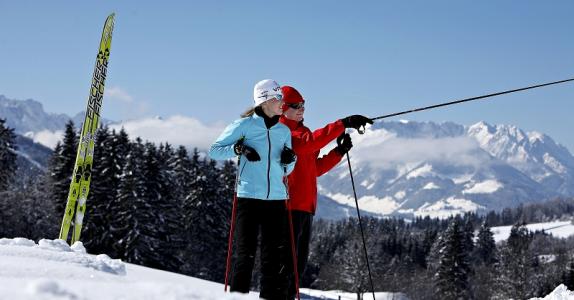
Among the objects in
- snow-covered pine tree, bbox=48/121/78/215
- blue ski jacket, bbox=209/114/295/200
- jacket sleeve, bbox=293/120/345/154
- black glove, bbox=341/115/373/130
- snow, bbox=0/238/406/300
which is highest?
snow-covered pine tree, bbox=48/121/78/215

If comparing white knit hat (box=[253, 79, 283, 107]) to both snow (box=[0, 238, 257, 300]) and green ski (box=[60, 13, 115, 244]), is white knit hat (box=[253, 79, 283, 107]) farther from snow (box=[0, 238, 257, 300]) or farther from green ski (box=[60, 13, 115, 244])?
green ski (box=[60, 13, 115, 244])

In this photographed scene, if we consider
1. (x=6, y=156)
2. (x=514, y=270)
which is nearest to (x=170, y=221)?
(x=6, y=156)

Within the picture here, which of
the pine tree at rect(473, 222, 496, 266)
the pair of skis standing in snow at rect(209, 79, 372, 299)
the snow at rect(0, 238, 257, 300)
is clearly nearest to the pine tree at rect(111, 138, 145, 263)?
the snow at rect(0, 238, 257, 300)

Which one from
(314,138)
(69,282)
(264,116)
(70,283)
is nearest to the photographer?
(70,283)

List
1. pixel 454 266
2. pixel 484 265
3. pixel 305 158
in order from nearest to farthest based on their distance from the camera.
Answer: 1. pixel 305 158
2. pixel 454 266
3. pixel 484 265

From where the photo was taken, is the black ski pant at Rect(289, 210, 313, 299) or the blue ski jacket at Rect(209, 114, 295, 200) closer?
the blue ski jacket at Rect(209, 114, 295, 200)

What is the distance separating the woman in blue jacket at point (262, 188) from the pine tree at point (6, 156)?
36093mm

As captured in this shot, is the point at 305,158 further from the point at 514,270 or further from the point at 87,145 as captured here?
the point at 514,270

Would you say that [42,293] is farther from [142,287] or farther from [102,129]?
[102,129]

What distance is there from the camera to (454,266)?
54.6 metres

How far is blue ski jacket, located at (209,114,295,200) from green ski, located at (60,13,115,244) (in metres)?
6.27

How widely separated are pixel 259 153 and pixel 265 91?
0.59 metres

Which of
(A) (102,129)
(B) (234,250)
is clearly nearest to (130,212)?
(A) (102,129)

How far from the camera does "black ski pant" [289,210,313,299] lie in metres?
6.18
